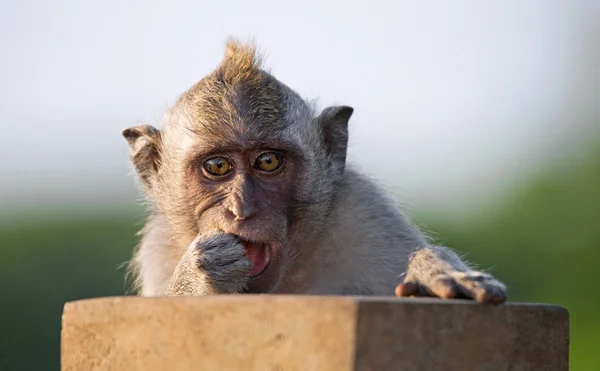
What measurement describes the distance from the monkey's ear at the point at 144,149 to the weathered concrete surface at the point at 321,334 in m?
2.53

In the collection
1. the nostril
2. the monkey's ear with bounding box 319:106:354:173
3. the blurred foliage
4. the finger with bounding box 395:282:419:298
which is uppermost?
the monkey's ear with bounding box 319:106:354:173

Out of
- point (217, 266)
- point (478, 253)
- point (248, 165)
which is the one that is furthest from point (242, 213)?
point (478, 253)

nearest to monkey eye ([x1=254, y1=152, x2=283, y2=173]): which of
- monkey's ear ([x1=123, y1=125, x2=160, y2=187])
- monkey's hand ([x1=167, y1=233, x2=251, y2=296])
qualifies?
monkey's hand ([x1=167, y1=233, x2=251, y2=296])

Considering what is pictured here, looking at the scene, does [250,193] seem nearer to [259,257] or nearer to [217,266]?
[259,257]

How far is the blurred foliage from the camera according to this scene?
1157 cm

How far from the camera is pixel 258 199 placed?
201 inches

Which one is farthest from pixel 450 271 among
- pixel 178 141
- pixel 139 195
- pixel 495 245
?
pixel 495 245

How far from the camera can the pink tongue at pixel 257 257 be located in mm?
5012

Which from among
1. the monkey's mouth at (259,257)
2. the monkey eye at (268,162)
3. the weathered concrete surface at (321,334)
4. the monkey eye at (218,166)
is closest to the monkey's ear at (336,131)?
the monkey eye at (268,162)

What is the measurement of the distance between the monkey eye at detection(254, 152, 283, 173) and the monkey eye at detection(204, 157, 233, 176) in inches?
6.0

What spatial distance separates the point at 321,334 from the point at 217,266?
1.79 metres

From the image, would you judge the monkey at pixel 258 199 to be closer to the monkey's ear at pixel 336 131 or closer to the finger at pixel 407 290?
the monkey's ear at pixel 336 131

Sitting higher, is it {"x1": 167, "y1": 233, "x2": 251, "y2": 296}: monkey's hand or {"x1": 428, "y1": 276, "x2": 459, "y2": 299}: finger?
{"x1": 428, "y1": 276, "x2": 459, "y2": 299}: finger

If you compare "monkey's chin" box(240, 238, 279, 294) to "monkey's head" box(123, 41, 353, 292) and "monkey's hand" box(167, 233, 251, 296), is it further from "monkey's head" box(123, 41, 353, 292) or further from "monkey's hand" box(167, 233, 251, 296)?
"monkey's hand" box(167, 233, 251, 296)
